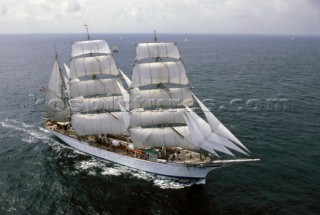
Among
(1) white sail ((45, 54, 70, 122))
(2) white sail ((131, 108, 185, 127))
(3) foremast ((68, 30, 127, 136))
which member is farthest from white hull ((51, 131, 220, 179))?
(1) white sail ((45, 54, 70, 122))

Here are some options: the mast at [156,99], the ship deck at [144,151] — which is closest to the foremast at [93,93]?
the ship deck at [144,151]

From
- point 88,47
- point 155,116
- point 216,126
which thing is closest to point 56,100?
point 88,47

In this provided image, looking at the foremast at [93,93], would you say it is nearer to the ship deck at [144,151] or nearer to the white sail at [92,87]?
the white sail at [92,87]

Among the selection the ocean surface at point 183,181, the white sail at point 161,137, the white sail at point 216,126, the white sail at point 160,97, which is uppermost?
the white sail at point 160,97

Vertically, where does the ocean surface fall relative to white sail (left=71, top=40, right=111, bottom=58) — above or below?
below

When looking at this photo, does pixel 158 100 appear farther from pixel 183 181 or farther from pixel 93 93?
pixel 93 93

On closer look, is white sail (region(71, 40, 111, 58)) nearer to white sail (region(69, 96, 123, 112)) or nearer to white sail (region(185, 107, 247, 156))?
white sail (region(69, 96, 123, 112))

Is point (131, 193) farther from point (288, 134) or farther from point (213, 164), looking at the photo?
point (288, 134)

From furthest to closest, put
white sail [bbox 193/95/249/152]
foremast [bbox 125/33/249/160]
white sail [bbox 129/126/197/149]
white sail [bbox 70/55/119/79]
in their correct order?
white sail [bbox 70/55/119/79]
foremast [bbox 125/33/249/160]
white sail [bbox 129/126/197/149]
white sail [bbox 193/95/249/152]
